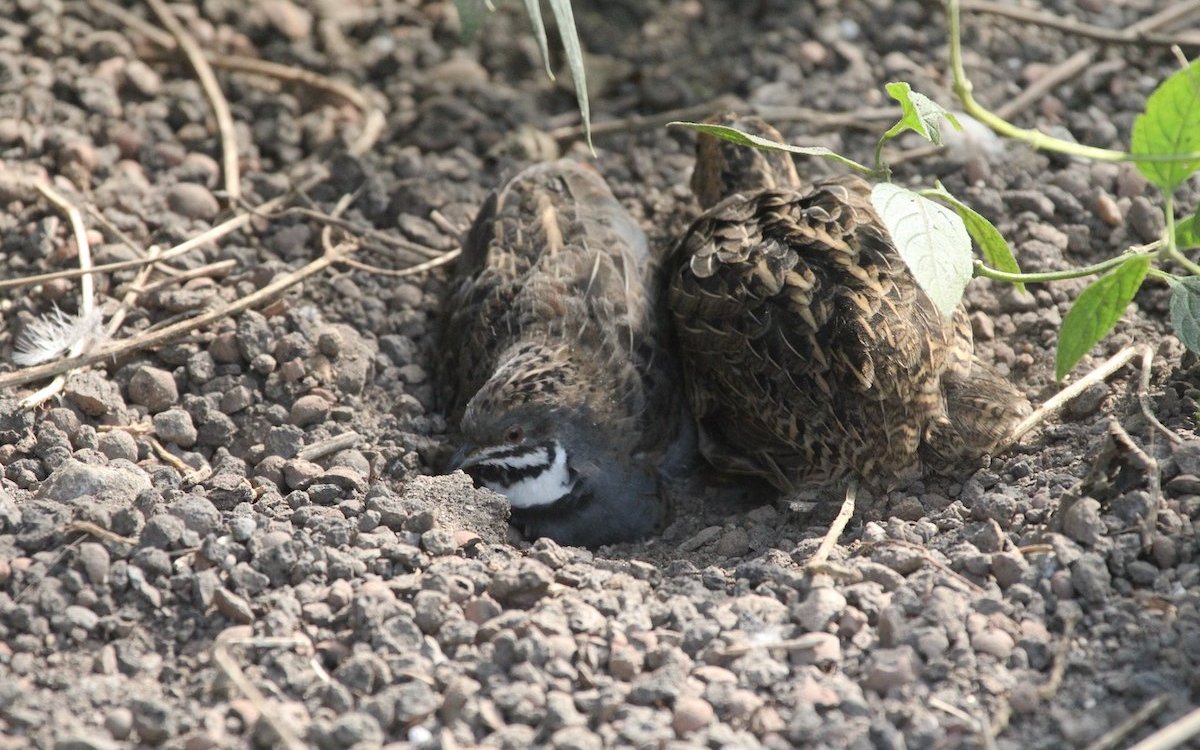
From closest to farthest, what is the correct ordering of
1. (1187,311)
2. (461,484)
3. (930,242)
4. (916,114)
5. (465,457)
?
(930,242) < (916,114) < (1187,311) < (461,484) < (465,457)

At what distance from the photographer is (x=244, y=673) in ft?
10.6

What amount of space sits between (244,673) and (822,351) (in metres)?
2.09

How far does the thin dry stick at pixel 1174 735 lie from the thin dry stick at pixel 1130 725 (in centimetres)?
5

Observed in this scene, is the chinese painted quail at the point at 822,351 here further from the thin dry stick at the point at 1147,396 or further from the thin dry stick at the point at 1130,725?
the thin dry stick at the point at 1130,725

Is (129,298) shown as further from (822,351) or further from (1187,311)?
(1187,311)

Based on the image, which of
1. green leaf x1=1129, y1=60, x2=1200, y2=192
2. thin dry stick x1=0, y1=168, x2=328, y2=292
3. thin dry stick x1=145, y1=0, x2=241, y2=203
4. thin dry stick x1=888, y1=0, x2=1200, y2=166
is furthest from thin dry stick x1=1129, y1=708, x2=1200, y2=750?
thin dry stick x1=145, y1=0, x2=241, y2=203

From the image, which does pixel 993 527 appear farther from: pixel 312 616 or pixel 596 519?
pixel 312 616

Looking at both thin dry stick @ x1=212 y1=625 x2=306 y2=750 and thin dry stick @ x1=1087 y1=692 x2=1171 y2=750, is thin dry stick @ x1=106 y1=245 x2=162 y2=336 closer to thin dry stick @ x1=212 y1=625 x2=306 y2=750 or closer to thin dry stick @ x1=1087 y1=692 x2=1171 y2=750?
thin dry stick @ x1=212 y1=625 x2=306 y2=750

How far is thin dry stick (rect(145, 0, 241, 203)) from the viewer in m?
5.44

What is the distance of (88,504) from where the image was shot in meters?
3.73

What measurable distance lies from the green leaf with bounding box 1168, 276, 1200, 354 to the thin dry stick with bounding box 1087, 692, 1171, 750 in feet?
3.62

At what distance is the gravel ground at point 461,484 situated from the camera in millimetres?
3137

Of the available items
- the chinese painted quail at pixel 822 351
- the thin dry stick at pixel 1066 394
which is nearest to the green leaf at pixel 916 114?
the chinese painted quail at pixel 822 351

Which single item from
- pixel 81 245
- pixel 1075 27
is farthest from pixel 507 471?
pixel 1075 27
